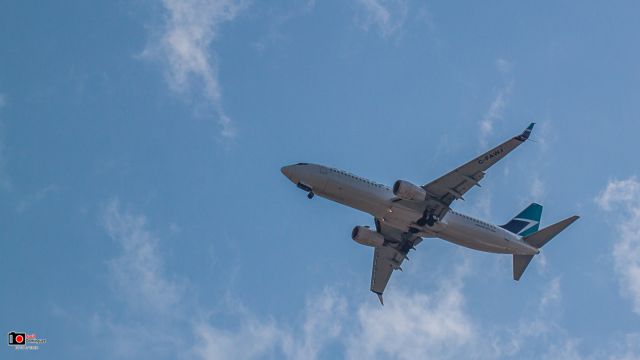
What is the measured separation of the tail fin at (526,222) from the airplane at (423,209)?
2401mm

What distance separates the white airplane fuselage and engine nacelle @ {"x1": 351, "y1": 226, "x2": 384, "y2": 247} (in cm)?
472

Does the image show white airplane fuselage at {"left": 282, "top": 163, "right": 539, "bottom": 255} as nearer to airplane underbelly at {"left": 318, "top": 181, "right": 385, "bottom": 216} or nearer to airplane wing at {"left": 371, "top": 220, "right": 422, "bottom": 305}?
airplane underbelly at {"left": 318, "top": 181, "right": 385, "bottom": 216}

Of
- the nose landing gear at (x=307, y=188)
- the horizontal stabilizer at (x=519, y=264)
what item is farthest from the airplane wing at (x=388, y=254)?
the nose landing gear at (x=307, y=188)

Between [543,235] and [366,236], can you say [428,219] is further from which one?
[543,235]

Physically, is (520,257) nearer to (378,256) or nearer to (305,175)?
(378,256)

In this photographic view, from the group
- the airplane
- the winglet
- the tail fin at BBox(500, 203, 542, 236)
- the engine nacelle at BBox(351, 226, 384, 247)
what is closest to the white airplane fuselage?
the airplane

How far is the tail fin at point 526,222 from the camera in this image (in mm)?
79312

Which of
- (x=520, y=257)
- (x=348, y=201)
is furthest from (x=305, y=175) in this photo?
(x=520, y=257)

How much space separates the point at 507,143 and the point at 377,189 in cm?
1063

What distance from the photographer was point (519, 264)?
2936 inches

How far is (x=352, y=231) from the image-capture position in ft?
249

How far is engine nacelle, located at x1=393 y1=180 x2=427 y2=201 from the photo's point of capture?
65562mm

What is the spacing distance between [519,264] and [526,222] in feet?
21.8

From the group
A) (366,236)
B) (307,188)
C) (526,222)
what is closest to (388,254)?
(366,236)
